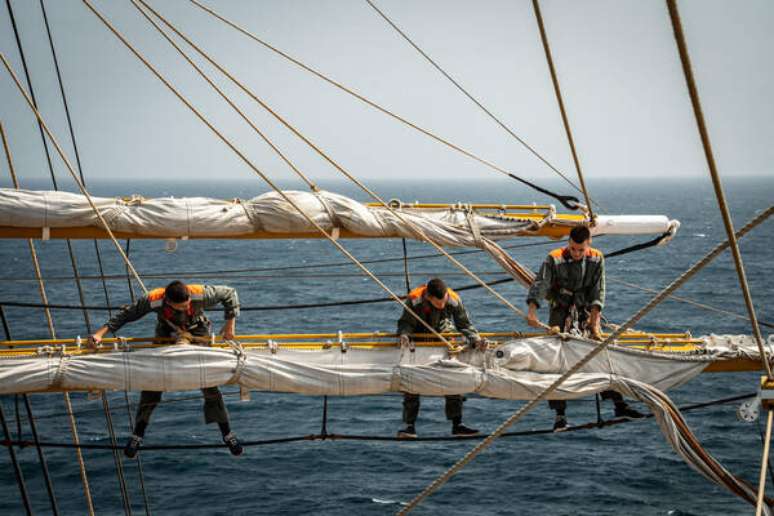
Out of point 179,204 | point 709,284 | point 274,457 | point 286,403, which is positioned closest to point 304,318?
point 286,403

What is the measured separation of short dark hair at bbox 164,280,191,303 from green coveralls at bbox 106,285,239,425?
1.18 feet

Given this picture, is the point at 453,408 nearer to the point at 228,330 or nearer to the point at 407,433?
the point at 407,433

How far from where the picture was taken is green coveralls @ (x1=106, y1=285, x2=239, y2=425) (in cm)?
1464

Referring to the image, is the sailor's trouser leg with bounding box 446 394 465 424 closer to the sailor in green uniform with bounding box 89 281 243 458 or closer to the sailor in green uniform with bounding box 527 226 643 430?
the sailor in green uniform with bounding box 527 226 643 430

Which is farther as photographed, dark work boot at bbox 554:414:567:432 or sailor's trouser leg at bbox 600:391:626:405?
sailor's trouser leg at bbox 600:391:626:405

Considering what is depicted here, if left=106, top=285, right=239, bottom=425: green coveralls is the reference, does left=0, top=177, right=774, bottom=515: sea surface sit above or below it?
below

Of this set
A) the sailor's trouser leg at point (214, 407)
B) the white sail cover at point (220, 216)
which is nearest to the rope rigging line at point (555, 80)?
the white sail cover at point (220, 216)

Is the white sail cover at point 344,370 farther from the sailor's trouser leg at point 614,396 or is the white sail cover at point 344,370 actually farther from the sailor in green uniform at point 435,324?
the sailor's trouser leg at point 614,396

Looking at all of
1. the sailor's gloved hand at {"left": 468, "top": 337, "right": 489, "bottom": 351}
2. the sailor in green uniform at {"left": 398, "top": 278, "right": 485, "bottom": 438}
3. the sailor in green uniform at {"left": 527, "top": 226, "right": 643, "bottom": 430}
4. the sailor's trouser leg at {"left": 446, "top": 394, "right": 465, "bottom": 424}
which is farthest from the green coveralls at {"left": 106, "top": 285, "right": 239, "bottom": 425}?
the sailor in green uniform at {"left": 527, "top": 226, "right": 643, "bottom": 430}

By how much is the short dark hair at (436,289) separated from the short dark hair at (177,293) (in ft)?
10.8

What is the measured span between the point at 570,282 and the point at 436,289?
2163 millimetres

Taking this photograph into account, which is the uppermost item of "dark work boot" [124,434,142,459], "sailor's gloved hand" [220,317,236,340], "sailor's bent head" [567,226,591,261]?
"sailor's bent head" [567,226,591,261]

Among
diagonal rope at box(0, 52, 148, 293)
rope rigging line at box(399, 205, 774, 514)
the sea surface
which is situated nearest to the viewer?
rope rigging line at box(399, 205, 774, 514)

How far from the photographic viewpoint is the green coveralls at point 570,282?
→ 1541 cm
